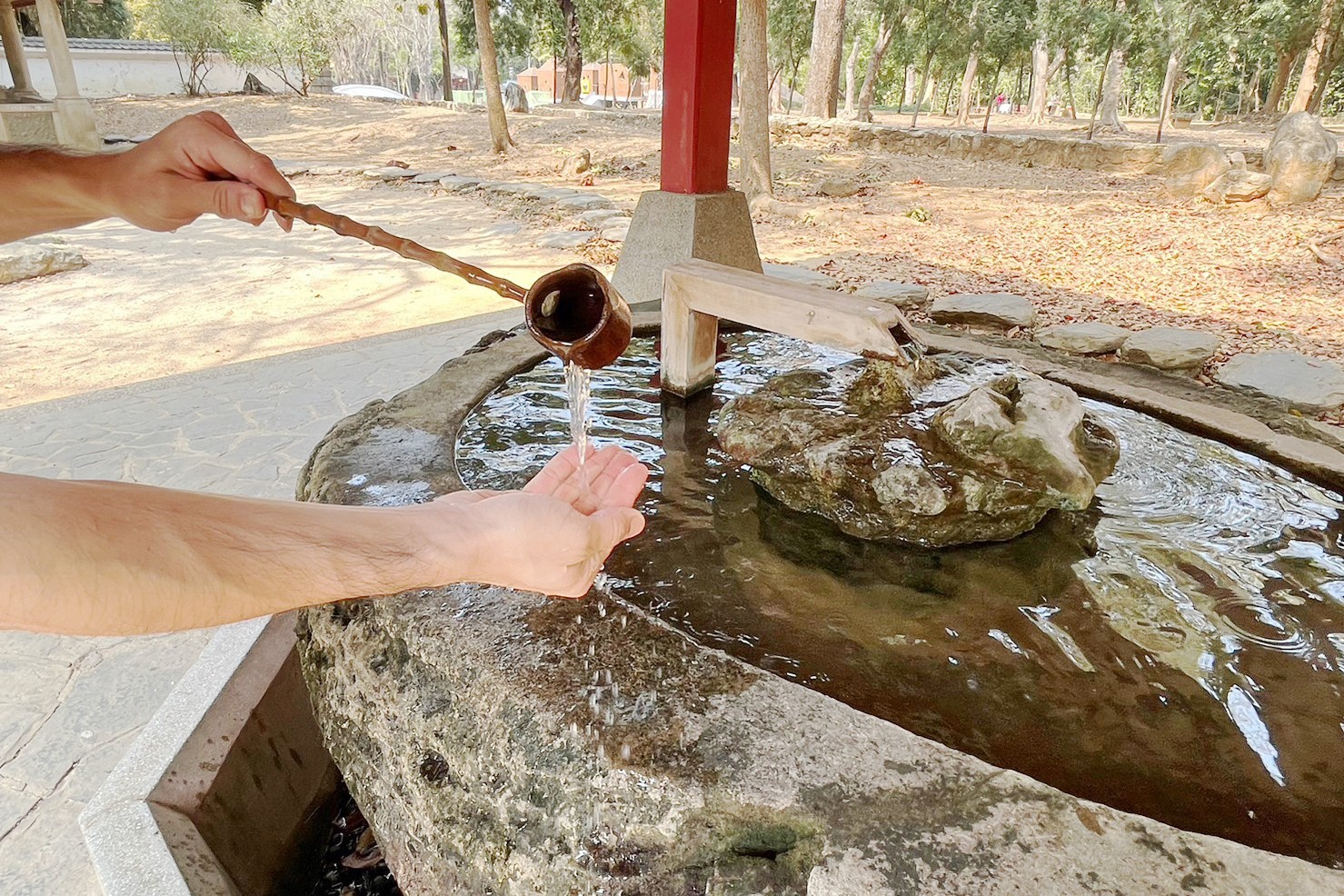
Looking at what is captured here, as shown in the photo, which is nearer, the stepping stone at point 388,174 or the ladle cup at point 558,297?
the ladle cup at point 558,297

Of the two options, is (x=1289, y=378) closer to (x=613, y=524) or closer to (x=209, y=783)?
(x=613, y=524)

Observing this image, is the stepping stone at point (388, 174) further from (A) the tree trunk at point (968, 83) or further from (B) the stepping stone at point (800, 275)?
(A) the tree trunk at point (968, 83)

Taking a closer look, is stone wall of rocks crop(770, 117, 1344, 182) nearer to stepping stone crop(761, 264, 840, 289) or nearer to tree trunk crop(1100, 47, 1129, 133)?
tree trunk crop(1100, 47, 1129, 133)

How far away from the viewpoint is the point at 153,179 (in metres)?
1.56

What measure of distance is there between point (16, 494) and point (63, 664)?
201cm

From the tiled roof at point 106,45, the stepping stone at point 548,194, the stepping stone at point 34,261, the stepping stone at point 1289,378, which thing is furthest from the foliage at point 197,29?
the stepping stone at point 1289,378

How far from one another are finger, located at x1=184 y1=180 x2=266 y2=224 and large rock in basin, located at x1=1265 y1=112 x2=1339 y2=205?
9934 millimetres

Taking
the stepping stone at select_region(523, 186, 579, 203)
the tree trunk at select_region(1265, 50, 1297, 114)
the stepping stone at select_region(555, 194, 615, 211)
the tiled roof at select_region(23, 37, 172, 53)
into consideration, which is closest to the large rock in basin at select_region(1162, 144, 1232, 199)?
the stepping stone at select_region(555, 194, 615, 211)

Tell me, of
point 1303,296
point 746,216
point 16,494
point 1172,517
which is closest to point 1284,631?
point 1172,517

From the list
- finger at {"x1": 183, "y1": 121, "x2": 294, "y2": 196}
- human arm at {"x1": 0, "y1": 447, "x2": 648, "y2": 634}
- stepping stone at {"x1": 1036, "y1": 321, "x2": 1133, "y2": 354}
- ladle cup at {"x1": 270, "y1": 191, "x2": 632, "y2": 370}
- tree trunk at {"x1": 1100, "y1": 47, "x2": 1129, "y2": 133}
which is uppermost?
tree trunk at {"x1": 1100, "y1": 47, "x2": 1129, "y2": 133}

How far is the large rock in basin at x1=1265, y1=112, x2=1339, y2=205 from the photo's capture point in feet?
25.9

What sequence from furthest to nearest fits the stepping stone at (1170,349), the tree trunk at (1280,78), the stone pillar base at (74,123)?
the tree trunk at (1280,78) → the stone pillar base at (74,123) → the stepping stone at (1170,349)

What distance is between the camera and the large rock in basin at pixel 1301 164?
7895mm

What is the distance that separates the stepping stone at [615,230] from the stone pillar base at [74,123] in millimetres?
9647
